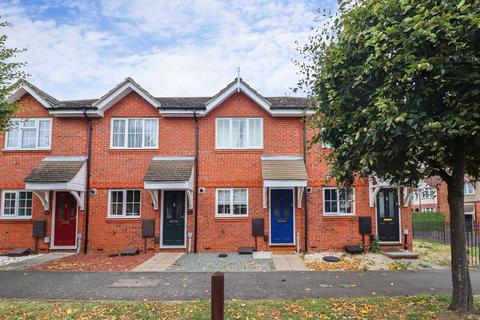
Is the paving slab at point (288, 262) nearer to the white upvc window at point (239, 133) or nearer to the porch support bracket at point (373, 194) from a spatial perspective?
the porch support bracket at point (373, 194)

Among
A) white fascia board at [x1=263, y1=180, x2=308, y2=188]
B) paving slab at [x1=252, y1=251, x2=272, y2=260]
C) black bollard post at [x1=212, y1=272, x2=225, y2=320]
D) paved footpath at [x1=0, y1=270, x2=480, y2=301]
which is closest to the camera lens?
black bollard post at [x1=212, y1=272, x2=225, y2=320]

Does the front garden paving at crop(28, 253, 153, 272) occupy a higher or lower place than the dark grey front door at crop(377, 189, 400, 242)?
lower

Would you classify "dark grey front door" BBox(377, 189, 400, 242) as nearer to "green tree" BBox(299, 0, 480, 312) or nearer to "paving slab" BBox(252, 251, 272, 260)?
"paving slab" BBox(252, 251, 272, 260)

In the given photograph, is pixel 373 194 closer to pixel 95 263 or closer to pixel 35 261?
pixel 95 263

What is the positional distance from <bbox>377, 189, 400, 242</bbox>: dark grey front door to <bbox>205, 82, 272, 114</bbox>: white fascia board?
19.7 ft

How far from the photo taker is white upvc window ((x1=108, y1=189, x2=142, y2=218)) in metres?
14.1

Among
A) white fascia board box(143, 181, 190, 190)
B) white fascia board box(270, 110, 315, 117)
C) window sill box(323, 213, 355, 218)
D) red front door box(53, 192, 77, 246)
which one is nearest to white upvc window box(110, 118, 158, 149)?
white fascia board box(143, 181, 190, 190)

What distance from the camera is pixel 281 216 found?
551 inches

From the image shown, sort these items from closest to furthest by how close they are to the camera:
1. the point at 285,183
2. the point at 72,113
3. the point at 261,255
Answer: the point at 261,255 < the point at 285,183 < the point at 72,113

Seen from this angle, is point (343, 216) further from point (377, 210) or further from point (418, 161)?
point (418, 161)

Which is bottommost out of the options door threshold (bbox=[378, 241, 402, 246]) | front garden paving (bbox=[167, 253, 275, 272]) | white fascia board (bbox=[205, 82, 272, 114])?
front garden paving (bbox=[167, 253, 275, 272])

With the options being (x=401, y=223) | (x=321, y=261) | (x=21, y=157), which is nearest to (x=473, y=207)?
(x=401, y=223)

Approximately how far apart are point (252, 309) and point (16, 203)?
12.4 m

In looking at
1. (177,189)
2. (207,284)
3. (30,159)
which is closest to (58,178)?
(30,159)
